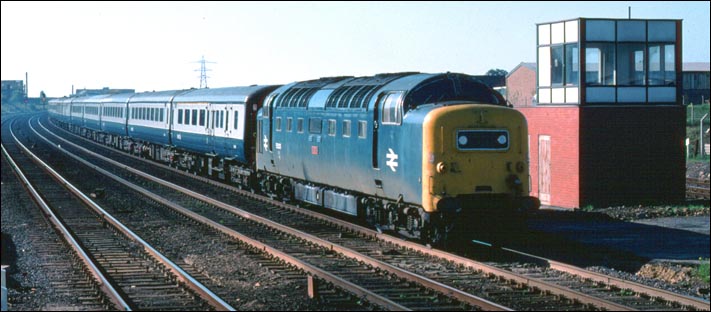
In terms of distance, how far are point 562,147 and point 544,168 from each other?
1400mm

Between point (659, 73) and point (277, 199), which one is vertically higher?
point (659, 73)

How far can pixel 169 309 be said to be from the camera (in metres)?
12.7

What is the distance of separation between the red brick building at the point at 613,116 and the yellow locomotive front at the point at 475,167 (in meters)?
9.17

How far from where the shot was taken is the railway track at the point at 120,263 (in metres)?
13.3

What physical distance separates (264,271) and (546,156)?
1356 centimetres

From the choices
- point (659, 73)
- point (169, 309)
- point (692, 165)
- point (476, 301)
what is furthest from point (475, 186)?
point (692, 165)

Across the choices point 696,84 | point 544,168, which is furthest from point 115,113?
point 696,84

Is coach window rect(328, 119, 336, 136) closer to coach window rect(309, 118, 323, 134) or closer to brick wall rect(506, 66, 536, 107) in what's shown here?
coach window rect(309, 118, 323, 134)

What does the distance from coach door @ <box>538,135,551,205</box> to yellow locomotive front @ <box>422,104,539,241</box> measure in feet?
34.1

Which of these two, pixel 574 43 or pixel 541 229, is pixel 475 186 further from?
pixel 574 43

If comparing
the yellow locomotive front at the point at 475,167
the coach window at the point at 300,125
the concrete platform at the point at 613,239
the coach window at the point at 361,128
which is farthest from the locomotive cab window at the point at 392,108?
the coach window at the point at 300,125

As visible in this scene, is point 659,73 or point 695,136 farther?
point 695,136

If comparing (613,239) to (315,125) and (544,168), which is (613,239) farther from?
(544,168)

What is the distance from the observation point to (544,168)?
27.6 meters
